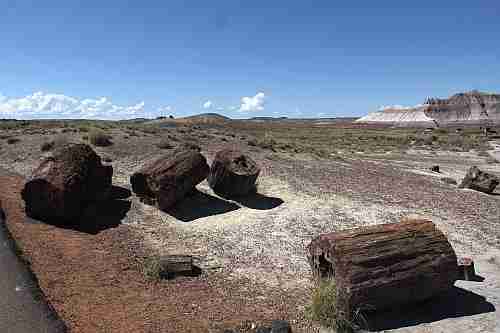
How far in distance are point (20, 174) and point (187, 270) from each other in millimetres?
13046

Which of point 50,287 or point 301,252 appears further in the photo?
point 301,252

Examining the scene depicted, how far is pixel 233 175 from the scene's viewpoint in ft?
42.7

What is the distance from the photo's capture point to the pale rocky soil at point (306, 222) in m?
7.12

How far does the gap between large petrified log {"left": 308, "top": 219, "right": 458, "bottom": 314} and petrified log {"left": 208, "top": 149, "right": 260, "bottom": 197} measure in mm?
6672

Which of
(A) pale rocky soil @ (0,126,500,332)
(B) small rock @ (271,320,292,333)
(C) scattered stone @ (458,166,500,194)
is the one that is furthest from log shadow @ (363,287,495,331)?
(C) scattered stone @ (458,166,500,194)

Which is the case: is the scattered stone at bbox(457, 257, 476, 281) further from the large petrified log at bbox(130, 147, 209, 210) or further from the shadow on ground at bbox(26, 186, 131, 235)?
the shadow on ground at bbox(26, 186, 131, 235)

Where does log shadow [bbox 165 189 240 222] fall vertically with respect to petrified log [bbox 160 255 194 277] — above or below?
above

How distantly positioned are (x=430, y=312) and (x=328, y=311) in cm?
176

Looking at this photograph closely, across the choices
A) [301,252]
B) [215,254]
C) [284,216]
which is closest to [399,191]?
[284,216]

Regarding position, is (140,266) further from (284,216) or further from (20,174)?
(20,174)

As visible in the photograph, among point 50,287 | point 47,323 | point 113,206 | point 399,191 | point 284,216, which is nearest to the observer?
point 47,323

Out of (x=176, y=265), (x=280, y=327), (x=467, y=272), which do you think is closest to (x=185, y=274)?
(x=176, y=265)

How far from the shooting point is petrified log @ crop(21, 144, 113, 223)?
35.0 ft

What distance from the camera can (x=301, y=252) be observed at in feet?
29.9
